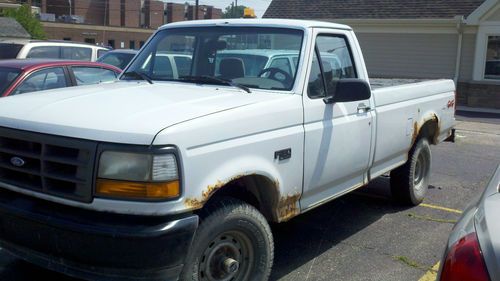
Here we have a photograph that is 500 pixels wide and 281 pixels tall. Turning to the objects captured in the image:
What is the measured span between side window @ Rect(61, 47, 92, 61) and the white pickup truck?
7986mm

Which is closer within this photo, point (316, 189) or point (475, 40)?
point (316, 189)

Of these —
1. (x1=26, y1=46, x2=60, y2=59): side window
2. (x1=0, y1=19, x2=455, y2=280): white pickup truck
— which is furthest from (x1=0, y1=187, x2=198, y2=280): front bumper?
(x1=26, y1=46, x2=60, y2=59): side window

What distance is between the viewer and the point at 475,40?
1805 cm

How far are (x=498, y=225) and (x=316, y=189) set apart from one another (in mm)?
2233

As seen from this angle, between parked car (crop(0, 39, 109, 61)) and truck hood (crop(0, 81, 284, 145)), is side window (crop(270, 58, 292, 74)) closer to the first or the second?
truck hood (crop(0, 81, 284, 145))

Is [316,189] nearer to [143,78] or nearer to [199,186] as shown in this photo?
[199,186]

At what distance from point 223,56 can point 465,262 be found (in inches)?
116

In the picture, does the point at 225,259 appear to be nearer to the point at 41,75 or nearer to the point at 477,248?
the point at 477,248

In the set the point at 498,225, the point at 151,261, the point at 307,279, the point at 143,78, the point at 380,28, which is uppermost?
the point at 380,28

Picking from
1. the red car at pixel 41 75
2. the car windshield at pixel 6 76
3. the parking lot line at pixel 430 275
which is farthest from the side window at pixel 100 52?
the parking lot line at pixel 430 275

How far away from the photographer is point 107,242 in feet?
9.37

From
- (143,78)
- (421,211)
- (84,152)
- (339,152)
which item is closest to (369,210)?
(421,211)

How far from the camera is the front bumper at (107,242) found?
2855 millimetres

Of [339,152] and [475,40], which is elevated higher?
[475,40]
